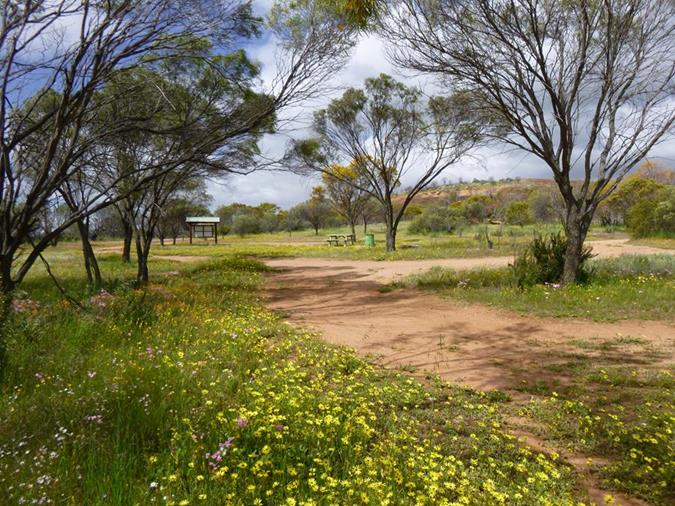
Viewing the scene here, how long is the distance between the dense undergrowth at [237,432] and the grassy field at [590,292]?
459 cm

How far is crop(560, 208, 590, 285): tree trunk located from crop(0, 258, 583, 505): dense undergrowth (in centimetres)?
685

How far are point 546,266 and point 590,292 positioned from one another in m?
1.63

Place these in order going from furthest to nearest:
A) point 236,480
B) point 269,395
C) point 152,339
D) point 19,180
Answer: point 19,180
point 152,339
point 269,395
point 236,480

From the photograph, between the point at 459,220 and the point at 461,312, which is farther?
the point at 459,220

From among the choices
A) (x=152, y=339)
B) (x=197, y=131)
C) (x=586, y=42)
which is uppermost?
(x=586, y=42)

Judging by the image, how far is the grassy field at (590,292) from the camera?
732 centimetres

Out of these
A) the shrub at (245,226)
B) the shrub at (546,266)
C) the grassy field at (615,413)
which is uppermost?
the shrub at (245,226)

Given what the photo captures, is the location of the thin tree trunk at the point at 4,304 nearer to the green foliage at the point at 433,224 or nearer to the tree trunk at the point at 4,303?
the tree trunk at the point at 4,303

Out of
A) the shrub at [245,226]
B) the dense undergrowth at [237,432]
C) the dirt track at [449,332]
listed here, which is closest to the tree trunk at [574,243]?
the dirt track at [449,332]

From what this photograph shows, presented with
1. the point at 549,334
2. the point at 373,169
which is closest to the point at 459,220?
the point at 373,169

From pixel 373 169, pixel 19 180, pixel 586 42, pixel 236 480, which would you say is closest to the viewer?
pixel 236 480

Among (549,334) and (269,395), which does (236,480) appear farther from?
(549,334)

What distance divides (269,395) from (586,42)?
9.33 m

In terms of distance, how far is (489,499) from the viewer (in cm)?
236
